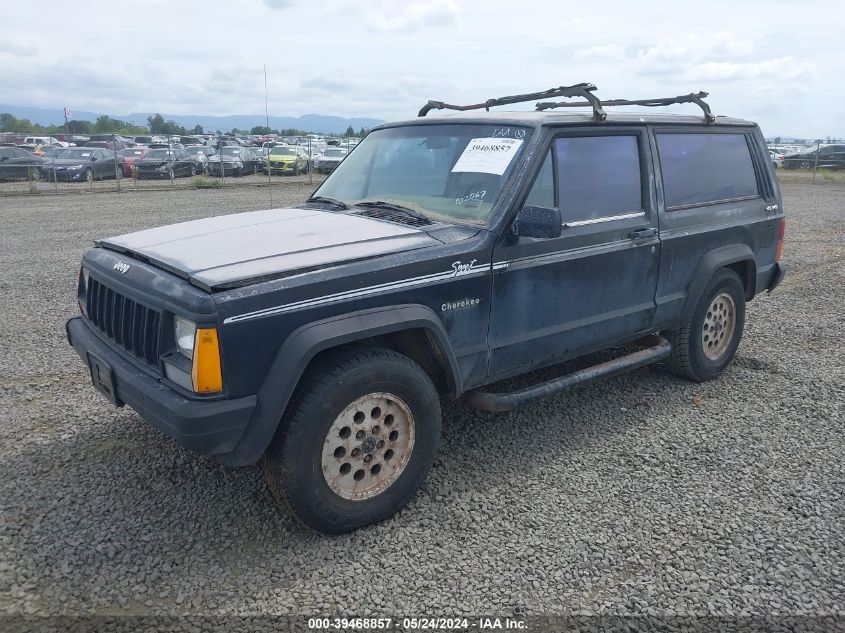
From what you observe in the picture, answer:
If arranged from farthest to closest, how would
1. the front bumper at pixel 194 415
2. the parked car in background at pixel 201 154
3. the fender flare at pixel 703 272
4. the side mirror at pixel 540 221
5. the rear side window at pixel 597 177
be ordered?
the parked car in background at pixel 201 154, the fender flare at pixel 703 272, the rear side window at pixel 597 177, the side mirror at pixel 540 221, the front bumper at pixel 194 415

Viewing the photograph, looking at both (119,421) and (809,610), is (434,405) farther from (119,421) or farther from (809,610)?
(119,421)

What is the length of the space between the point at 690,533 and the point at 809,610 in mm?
607

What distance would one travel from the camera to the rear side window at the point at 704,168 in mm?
4715

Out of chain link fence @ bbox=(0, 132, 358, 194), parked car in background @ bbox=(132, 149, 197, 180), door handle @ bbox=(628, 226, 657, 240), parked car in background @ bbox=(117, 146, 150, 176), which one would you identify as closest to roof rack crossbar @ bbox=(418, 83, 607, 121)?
door handle @ bbox=(628, 226, 657, 240)

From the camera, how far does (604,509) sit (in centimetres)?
354

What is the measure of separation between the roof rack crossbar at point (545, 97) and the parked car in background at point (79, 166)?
20683 mm

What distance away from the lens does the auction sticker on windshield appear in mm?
3822

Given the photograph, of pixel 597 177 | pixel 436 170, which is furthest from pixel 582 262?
pixel 436 170

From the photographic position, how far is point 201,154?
28000 millimetres

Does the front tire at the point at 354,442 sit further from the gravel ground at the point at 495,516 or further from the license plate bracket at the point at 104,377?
the license plate bracket at the point at 104,377

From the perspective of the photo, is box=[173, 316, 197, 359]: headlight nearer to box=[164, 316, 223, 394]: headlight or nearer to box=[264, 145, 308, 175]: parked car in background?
box=[164, 316, 223, 394]: headlight

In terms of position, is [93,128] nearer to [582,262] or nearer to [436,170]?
[436,170]

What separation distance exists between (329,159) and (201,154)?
5.26 m

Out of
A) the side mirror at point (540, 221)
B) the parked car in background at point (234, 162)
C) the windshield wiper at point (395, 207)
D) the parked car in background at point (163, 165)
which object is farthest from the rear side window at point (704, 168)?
the parked car in background at point (234, 162)
